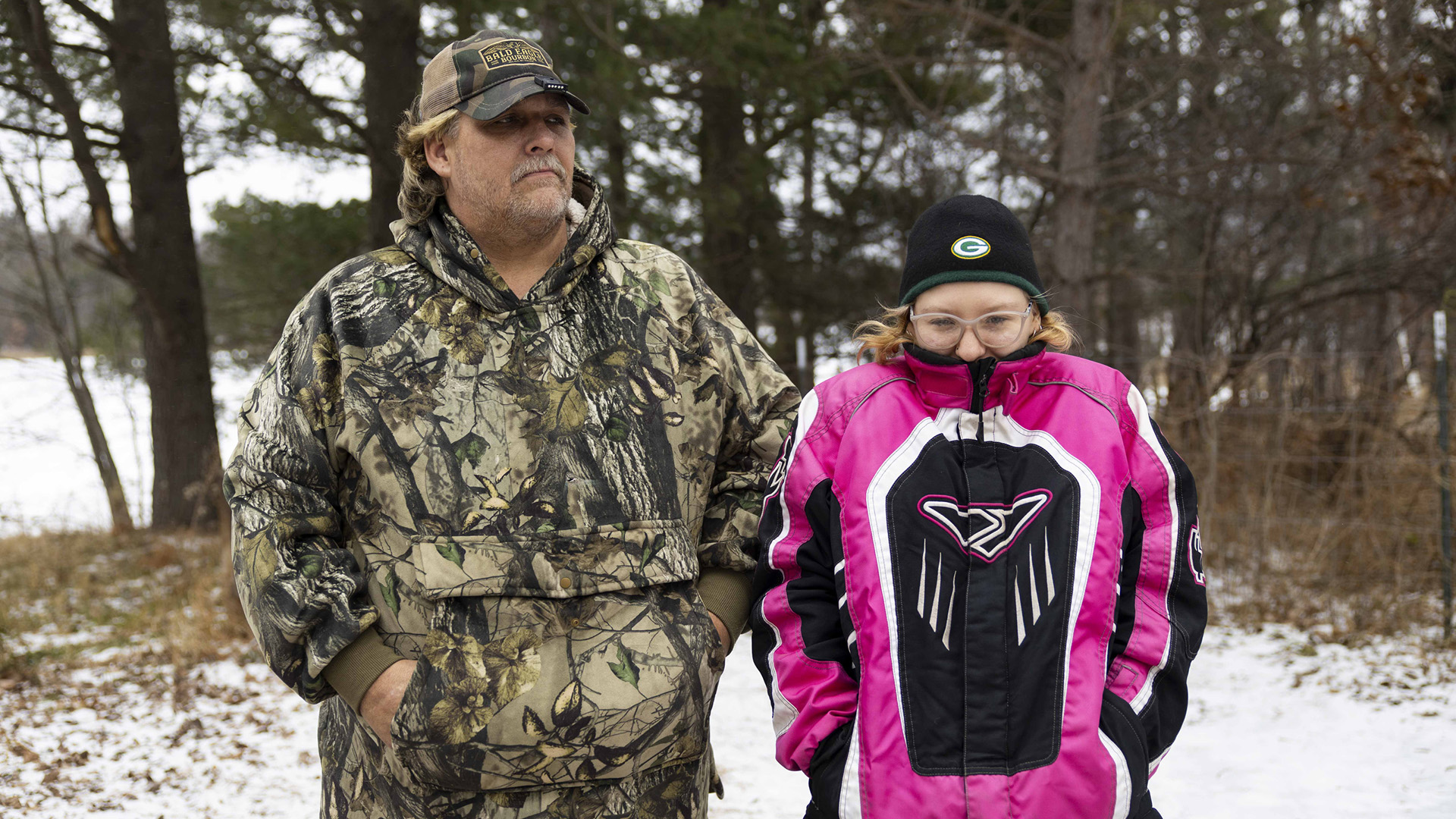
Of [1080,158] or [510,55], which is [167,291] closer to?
[1080,158]

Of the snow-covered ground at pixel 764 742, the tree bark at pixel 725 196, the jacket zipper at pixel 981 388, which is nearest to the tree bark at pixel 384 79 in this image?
the tree bark at pixel 725 196

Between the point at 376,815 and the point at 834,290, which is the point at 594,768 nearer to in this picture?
the point at 376,815

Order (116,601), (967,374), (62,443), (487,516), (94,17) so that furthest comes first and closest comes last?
(62,443) → (94,17) → (116,601) → (487,516) → (967,374)

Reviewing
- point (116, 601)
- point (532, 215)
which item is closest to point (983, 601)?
point (532, 215)

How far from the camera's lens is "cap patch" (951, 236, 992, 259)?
179 cm

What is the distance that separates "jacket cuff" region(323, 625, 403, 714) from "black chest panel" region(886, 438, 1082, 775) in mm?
936

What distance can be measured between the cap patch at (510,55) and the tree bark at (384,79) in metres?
5.29

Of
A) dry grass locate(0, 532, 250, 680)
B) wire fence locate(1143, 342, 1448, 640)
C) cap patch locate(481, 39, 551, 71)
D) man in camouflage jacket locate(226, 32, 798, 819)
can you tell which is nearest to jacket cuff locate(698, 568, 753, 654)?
man in camouflage jacket locate(226, 32, 798, 819)

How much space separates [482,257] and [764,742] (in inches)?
130

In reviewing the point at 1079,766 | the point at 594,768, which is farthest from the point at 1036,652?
the point at 594,768

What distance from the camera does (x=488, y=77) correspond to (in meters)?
1.94

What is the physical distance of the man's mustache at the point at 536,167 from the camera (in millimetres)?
1953

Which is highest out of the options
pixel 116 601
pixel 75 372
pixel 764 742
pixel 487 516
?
pixel 75 372

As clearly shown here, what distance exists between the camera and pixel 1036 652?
1.61m
